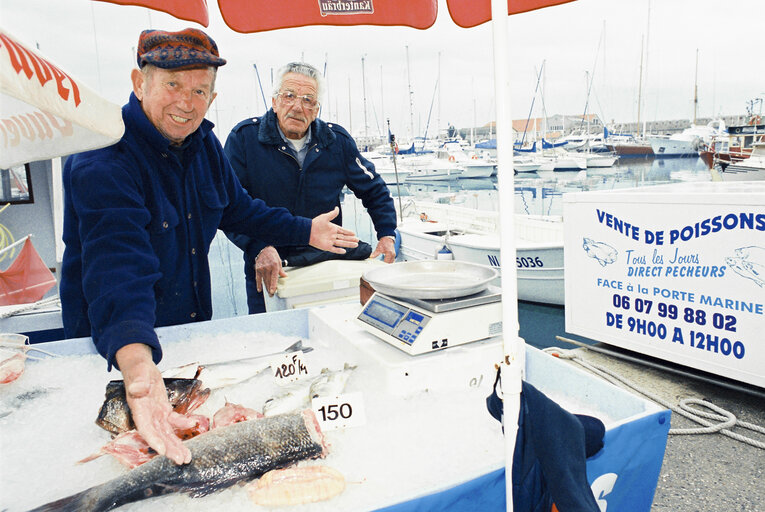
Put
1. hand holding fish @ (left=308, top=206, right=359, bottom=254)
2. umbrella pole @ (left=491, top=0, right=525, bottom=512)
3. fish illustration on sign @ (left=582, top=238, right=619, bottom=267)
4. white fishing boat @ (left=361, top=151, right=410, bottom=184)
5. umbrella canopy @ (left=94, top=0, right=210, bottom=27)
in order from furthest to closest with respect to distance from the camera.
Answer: white fishing boat @ (left=361, top=151, right=410, bottom=184), fish illustration on sign @ (left=582, top=238, right=619, bottom=267), hand holding fish @ (left=308, top=206, right=359, bottom=254), umbrella canopy @ (left=94, top=0, right=210, bottom=27), umbrella pole @ (left=491, top=0, right=525, bottom=512)

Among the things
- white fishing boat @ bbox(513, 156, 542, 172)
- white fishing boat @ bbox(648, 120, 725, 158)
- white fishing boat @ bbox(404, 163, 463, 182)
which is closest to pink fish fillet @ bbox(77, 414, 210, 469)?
white fishing boat @ bbox(404, 163, 463, 182)

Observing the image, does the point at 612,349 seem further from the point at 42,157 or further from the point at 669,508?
the point at 42,157

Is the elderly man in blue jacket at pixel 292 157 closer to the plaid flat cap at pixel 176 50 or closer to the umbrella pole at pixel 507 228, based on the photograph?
the plaid flat cap at pixel 176 50

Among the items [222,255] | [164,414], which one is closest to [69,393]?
[164,414]

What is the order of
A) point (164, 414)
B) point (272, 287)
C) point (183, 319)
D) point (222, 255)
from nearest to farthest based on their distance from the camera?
point (164, 414) → point (183, 319) → point (272, 287) → point (222, 255)

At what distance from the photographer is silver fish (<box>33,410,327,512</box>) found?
1.10 m

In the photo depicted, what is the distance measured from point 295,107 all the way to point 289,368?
6.37 ft

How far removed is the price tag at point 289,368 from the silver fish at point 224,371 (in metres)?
0.08

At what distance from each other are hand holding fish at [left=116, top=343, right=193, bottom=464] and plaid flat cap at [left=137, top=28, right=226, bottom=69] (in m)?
1.01

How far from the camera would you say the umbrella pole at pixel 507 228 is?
1039 mm

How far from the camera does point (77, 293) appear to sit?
6.48ft

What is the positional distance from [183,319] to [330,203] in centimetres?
140

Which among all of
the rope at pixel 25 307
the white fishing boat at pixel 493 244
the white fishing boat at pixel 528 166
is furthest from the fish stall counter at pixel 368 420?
the white fishing boat at pixel 528 166

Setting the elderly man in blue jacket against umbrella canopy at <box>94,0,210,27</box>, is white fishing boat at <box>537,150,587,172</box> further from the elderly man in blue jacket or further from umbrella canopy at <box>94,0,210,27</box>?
umbrella canopy at <box>94,0,210,27</box>
